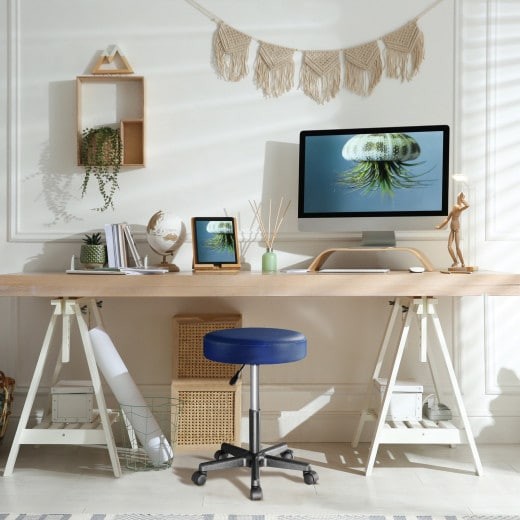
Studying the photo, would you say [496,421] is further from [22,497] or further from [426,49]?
[22,497]

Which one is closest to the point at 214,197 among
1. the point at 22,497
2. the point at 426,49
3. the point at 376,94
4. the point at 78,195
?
the point at 78,195

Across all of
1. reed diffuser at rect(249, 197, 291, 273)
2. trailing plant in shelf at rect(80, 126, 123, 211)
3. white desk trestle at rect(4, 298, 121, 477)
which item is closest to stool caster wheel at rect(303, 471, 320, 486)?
white desk trestle at rect(4, 298, 121, 477)

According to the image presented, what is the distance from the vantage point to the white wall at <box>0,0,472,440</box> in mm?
3414

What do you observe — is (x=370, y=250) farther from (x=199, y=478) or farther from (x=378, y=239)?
(x=199, y=478)

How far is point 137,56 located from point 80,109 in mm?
375

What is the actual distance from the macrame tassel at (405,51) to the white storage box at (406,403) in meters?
1.47

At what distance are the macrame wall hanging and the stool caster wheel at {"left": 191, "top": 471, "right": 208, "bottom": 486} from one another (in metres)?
1.78

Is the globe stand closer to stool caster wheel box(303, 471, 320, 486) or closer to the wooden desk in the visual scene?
the wooden desk

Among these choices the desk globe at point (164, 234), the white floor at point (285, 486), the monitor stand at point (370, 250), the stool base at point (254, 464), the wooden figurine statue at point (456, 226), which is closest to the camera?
the white floor at point (285, 486)

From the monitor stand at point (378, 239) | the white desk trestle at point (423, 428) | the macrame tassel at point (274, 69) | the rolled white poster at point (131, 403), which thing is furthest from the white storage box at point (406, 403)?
the macrame tassel at point (274, 69)

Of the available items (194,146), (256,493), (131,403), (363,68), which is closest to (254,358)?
(256,493)

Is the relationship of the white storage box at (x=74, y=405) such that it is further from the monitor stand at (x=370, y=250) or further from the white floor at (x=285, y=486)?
the monitor stand at (x=370, y=250)

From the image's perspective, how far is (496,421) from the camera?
3.41m

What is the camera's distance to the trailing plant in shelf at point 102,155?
335cm
